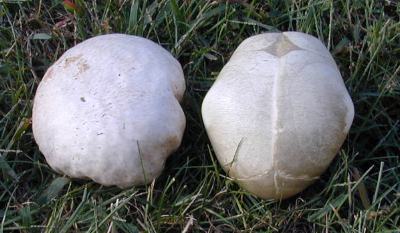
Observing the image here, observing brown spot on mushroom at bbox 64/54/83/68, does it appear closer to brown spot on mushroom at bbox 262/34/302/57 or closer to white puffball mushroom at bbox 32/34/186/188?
white puffball mushroom at bbox 32/34/186/188

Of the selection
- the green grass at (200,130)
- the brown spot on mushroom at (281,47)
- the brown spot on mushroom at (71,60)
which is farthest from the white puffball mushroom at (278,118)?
the brown spot on mushroom at (71,60)

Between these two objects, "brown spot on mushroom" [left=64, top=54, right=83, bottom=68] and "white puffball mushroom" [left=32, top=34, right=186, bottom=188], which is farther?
"brown spot on mushroom" [left=64, top=54, right=83, bottom=68]

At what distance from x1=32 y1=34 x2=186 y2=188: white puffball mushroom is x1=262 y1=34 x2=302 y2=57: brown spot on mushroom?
33 centimetres

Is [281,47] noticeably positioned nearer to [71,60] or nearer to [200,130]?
[200,130]

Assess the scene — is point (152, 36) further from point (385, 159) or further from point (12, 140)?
point (385, 159)

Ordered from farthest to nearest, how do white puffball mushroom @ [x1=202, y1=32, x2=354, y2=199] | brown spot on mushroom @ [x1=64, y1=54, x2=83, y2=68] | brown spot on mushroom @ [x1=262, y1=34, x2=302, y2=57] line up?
brown spot on mushroom @ [x1=64, y1=54, x2=83, y2=68] → brown spot on mushroom @ [x1=262, y1=34, x2=302, y2=57] → white puffball mushroom @ [x1=202, y1=32, x2=354, y2=199]

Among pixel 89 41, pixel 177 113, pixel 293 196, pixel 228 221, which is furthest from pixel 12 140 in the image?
pixel 293 196

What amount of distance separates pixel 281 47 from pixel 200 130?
1.44ft

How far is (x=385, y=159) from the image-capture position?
2.42 meters

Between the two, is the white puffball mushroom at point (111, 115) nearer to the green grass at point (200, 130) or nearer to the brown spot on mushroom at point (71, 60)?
the brown spot on mushroom at point (71, 60)

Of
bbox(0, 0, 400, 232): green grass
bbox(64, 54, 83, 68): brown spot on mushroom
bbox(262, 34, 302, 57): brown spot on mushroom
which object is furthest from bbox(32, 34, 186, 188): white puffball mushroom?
bbox(262, 34, 302, 57): brown spot on mushroom

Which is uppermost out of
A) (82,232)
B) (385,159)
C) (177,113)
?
(177,113)

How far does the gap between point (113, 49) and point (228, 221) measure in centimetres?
69

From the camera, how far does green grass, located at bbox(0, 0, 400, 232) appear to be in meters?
2.27
